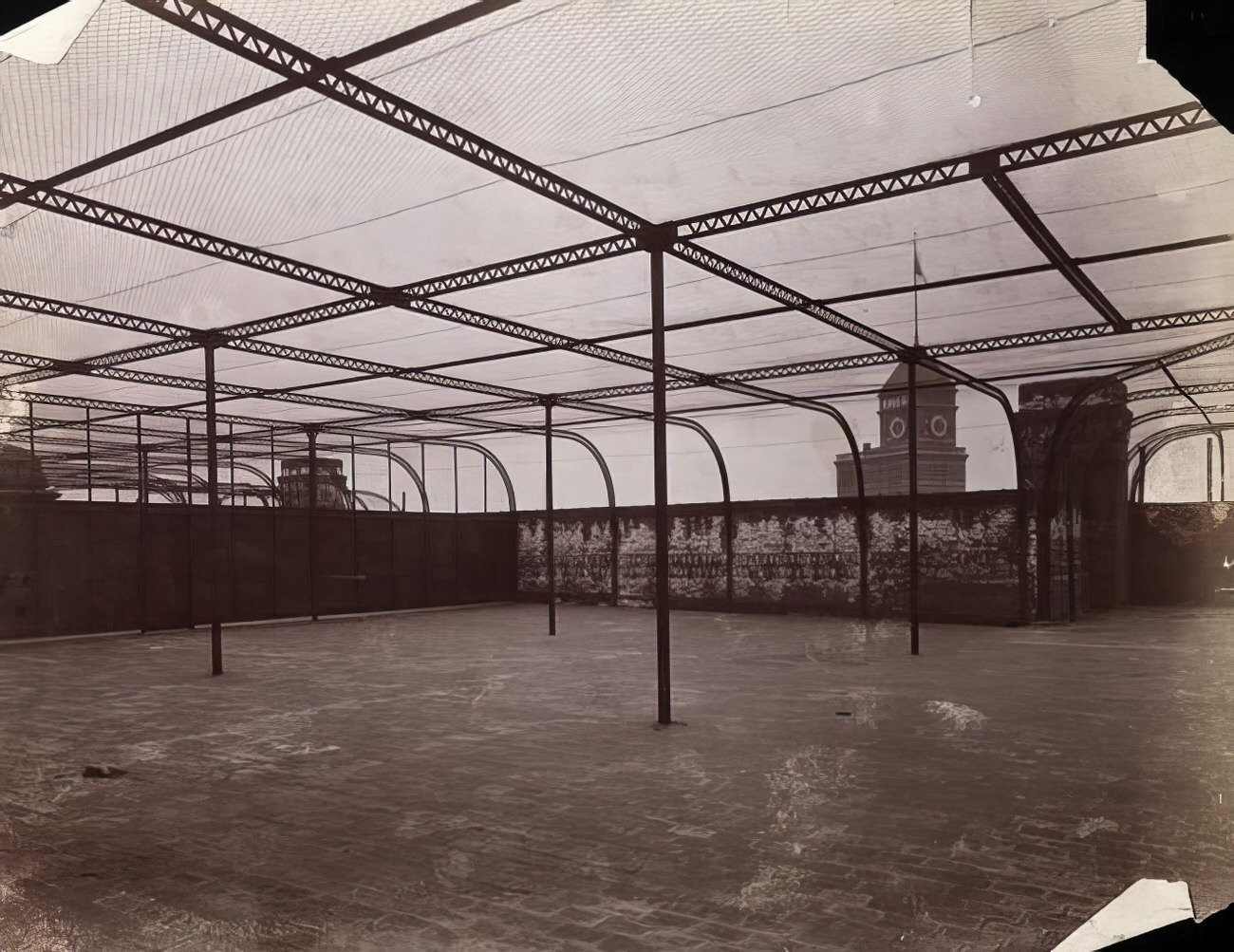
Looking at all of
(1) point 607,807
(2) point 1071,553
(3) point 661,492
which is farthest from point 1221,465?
(1) point 607,807

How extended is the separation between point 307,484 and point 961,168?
31.1 m

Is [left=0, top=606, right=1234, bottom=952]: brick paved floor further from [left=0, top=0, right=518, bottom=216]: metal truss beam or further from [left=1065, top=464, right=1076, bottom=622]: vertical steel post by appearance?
[left=1065, top=464, right=1076, bottom=622]: vertical steel post

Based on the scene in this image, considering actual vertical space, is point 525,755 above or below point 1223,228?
below

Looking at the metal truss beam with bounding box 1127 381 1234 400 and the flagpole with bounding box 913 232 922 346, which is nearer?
the flagpole with bounding box 913 232 922 346

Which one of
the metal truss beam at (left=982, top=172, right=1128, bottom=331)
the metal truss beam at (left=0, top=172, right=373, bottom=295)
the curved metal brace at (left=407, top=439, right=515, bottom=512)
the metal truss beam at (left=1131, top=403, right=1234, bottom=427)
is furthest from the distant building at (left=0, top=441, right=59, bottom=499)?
the metal truss beam at (left=1131, top=403, right=1234, bottom=427)

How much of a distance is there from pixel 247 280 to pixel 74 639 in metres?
11.6

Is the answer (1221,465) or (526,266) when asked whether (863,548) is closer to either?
(1221,465)

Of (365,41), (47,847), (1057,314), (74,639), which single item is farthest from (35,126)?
(74,639)

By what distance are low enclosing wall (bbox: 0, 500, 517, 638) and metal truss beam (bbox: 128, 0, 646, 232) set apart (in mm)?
9600

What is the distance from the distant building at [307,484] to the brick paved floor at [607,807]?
20818 millimetres

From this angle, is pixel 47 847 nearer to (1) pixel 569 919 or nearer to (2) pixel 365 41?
(1) pixel 569 919

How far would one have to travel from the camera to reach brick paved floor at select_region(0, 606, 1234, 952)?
4543mm

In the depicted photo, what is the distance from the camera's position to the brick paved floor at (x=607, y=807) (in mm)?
4543

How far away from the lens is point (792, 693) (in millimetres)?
11062
